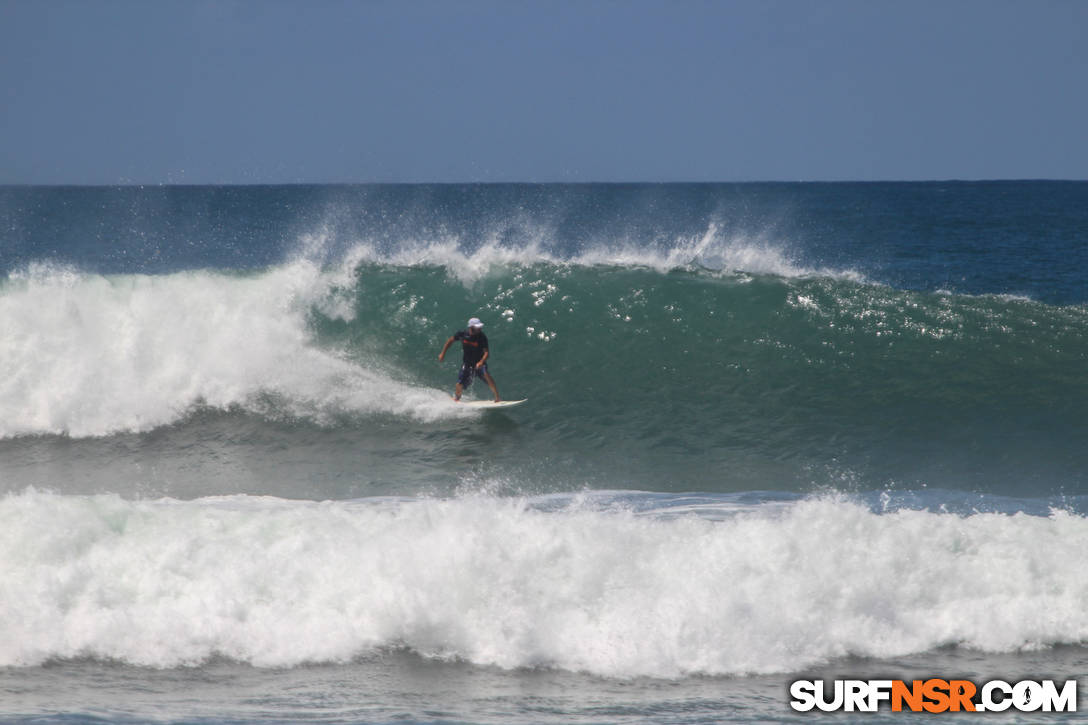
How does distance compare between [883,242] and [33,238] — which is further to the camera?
[33,238]

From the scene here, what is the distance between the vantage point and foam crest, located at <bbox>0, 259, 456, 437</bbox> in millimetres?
11984

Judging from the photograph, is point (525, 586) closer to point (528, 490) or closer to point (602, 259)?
point (528, 490)

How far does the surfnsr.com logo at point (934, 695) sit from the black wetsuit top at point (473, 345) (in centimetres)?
A: 694

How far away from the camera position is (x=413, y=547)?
21.6 ft

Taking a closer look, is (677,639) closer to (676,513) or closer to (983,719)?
(983,719)

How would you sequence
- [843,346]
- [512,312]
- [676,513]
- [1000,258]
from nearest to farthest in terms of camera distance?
[676,513] → [843,346] → [512,312] → [1000,258]

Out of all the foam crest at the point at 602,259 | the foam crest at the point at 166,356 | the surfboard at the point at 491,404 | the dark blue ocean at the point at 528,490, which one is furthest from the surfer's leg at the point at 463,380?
the foam crest at the point at 602,259

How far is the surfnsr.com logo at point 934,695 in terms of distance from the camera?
530 centimetres

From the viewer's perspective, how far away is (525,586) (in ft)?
20.8

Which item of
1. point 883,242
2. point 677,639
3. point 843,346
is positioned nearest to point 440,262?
point 843,346

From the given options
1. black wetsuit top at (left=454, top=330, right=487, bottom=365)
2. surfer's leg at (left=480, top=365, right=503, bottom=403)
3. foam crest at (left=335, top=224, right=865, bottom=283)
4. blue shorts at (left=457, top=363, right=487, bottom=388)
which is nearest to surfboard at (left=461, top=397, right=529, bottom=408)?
surfer's leg at (left=480, top=365, right=503, bottom=403)

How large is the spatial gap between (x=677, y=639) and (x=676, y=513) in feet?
7.75

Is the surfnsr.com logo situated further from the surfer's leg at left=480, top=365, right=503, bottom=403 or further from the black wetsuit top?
the black wetsuit top

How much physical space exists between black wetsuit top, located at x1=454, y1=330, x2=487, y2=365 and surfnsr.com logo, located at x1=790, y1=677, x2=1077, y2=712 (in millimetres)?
6943
